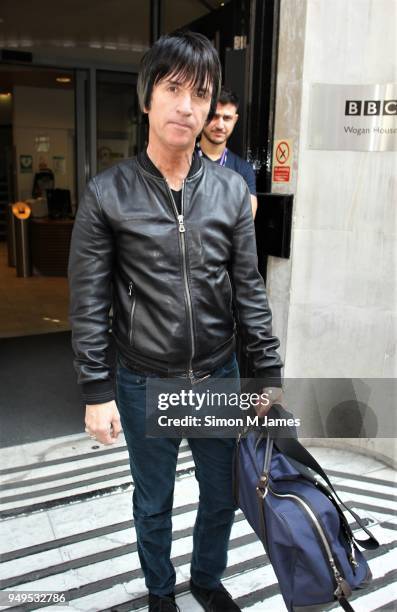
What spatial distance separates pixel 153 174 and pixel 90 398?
0.70 meters

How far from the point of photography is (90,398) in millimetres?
1605

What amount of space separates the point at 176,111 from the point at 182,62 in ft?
0.46

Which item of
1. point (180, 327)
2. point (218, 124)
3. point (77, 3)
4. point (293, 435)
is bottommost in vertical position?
point (293, 435)

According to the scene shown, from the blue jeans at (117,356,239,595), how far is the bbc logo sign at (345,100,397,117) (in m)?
1.71

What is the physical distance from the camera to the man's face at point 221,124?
2750 mm

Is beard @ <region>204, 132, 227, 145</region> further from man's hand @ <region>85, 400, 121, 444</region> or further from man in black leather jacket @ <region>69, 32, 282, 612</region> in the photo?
man's hand @ <region>85, 400, 121, 444</region>

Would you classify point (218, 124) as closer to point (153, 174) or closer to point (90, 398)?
point (153, 174)

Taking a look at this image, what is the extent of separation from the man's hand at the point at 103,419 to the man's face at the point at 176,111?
2.63 feet

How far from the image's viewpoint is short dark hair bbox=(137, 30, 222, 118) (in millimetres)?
1547

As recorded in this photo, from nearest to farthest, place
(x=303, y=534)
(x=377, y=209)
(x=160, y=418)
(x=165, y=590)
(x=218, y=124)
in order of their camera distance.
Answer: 1. (x=303, y=534)
2. (x=160, y=418)
3. (x=165, y=590)
4. (x=218, y=124)
5. (x=377, y=209)

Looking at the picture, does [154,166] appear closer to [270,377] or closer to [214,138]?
[270,377]

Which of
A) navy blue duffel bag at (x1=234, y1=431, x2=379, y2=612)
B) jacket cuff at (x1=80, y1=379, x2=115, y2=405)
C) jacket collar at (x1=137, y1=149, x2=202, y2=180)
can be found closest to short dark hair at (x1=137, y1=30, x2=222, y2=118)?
jacket collar at (x1=137, y1=149, x2=202, y2=180)

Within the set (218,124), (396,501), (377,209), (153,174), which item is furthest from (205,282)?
(396,501)

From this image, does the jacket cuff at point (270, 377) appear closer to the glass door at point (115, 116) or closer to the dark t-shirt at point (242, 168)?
the dark t-shirt at point (242, 168)
